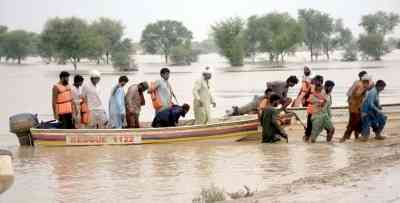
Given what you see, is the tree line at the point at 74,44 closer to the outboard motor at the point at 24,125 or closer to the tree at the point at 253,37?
the tree at the point at 253,37

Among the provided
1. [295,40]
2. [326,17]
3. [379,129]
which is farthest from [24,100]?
[326,17]

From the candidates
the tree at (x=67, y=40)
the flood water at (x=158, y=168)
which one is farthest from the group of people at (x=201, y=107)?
the tree at (x=67, y=40)

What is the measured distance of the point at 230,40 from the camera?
75250 mm

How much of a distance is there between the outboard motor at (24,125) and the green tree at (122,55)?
194ft

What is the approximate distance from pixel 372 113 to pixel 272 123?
1.44m

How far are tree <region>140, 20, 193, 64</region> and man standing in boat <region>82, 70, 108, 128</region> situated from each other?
8452cm

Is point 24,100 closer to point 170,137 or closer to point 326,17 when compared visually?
point 170,137

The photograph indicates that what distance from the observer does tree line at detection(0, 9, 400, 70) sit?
7638 cm

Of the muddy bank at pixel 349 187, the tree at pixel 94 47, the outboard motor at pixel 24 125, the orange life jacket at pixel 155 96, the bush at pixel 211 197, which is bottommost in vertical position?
the bush at pixel 211 197

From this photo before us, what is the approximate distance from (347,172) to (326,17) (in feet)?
281

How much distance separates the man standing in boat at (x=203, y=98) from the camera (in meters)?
13.1

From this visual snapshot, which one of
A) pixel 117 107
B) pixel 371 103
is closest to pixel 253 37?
pixel 117 107

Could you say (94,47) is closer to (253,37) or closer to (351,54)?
(253,37)

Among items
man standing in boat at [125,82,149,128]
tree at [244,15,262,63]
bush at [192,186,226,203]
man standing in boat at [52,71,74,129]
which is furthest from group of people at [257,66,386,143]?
tree at [244,15,262,63]
